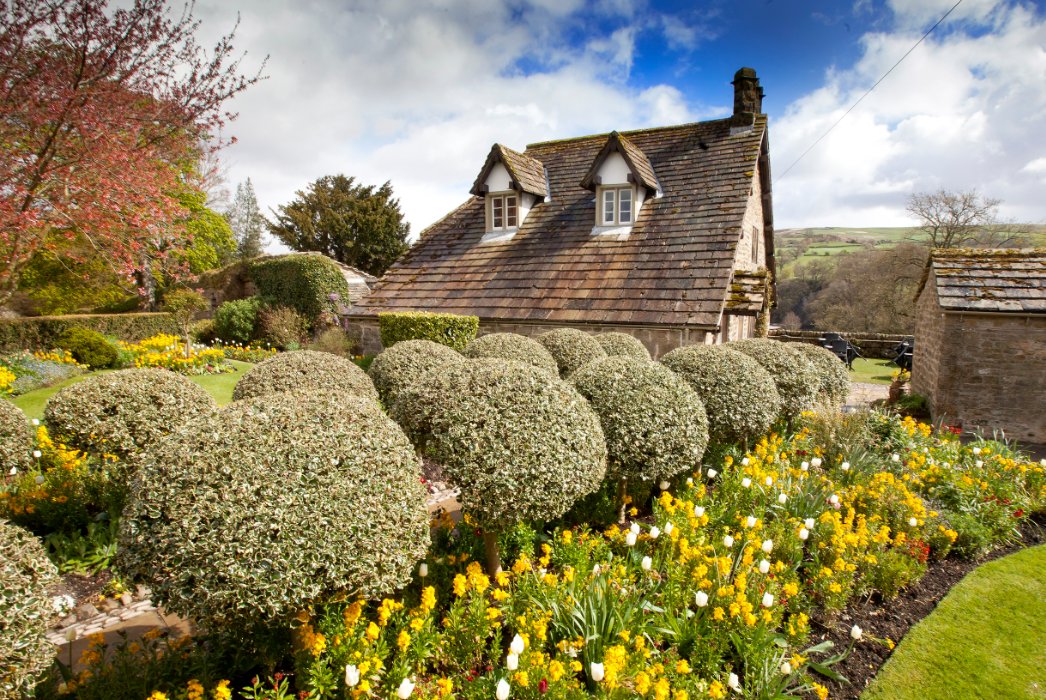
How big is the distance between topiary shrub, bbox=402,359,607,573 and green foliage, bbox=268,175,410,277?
32.2 metres

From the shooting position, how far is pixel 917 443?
7.46m

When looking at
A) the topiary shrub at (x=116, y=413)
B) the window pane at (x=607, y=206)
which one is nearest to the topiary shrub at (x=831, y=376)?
the window pane at (x=607, y=206)

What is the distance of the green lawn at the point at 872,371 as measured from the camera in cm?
1810

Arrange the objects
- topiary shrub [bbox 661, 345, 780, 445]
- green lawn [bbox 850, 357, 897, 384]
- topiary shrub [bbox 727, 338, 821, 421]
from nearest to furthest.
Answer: topiary shrub [bbox 661, 345, 780, 445]
topiary shrub [bbox 727, 338, 821, 421]
green lawn [bbox 850, 357, 897, 384]

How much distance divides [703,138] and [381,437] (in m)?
14.7

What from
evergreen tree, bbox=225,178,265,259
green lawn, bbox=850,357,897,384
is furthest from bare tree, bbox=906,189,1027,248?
evergreen tree, bbox=225,178,265,259

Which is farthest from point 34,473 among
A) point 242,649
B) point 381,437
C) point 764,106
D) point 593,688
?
point 764,106

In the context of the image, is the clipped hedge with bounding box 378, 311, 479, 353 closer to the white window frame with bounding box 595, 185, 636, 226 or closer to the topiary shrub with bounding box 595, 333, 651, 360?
the topiary shrub with bounding box 595, 333, 651, 360

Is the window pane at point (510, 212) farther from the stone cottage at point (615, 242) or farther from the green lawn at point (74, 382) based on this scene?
the green lawn at point (74, 382)

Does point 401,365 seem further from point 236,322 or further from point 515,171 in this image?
point 236,322

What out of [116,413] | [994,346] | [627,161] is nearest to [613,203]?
[627,161]

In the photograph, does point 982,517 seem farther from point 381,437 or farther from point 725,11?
point 725,11

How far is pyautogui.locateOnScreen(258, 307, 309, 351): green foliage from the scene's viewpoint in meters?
20.5

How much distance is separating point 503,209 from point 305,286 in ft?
40.6
